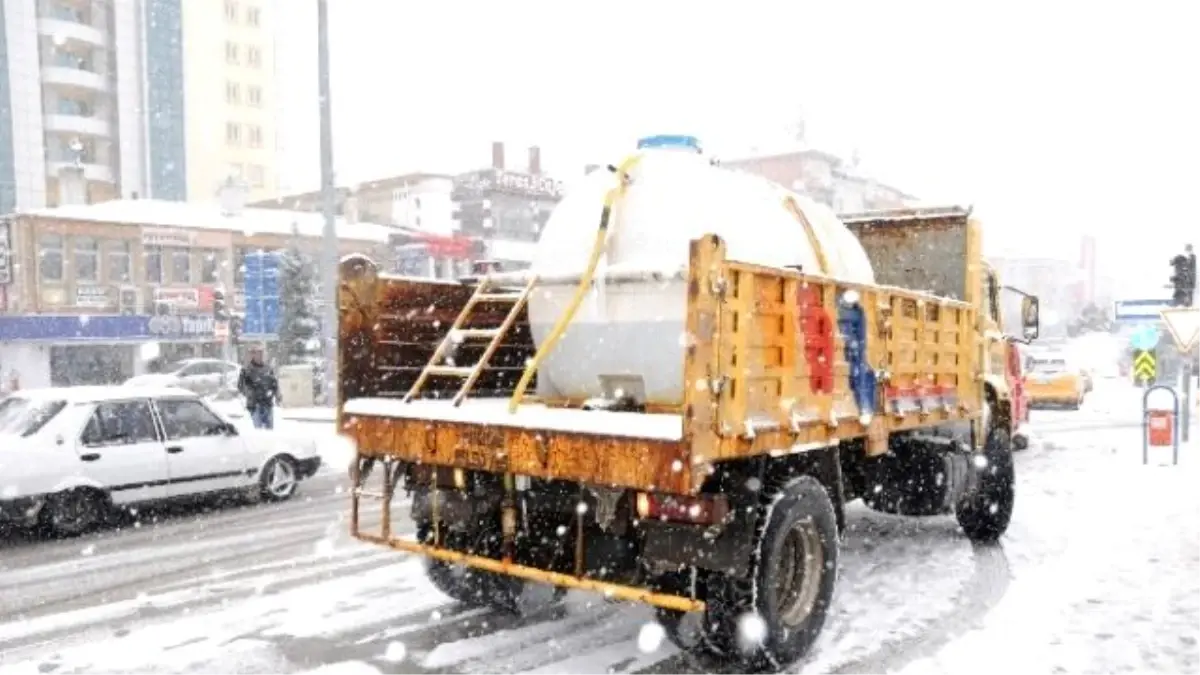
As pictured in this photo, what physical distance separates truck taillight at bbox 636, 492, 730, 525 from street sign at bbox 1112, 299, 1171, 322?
14710mm

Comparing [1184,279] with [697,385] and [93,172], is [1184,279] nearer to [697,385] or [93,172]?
[697,385]

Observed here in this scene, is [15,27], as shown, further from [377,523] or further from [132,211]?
[377,523]

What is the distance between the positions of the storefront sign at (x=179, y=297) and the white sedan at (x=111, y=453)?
108 ft

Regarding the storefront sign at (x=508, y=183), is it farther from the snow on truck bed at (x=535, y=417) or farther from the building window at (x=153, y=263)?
the snow on truck bed at (x=535, y=417)

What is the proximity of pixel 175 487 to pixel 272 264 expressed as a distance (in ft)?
62.6

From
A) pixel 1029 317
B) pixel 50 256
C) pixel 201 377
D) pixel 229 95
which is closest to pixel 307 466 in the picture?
pixel 1029 317

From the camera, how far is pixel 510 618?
6.32 metres

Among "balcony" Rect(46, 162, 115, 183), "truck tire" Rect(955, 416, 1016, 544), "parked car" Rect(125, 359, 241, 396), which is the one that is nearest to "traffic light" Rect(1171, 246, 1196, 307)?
"truck tire" Rect(955, 416, 1016, 544)

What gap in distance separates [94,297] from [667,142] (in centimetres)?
3920

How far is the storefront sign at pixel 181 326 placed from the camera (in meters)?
39.9

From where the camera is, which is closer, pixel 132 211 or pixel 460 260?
pixel 132 211

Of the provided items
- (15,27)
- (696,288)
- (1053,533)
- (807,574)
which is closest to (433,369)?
(696,288)

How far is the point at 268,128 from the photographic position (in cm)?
6906

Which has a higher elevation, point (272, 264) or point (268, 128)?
point (268, 128)
